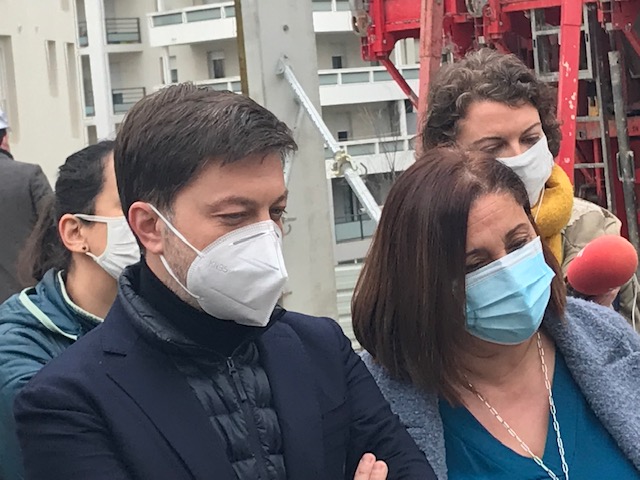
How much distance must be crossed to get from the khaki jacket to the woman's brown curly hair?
1.22 feet

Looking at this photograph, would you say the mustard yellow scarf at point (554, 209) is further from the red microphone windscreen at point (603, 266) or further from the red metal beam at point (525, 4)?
the red metal beam at point (525, 4)

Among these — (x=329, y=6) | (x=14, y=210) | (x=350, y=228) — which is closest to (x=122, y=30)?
(x=329, y=6)

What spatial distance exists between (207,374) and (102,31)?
29269 millimetres

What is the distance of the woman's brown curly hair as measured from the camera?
9.89 feet

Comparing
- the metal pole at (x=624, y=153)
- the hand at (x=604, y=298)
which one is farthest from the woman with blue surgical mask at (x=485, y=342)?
the metal pole at (x=624, y=153)

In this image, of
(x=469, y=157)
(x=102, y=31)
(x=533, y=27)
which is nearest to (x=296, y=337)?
(x=469, y=157)

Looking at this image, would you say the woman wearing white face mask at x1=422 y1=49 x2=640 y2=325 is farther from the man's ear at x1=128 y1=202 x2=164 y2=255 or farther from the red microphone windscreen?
the man's ear at x1=128 y1=202 x2=164 y2=255

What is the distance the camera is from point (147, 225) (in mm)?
2021

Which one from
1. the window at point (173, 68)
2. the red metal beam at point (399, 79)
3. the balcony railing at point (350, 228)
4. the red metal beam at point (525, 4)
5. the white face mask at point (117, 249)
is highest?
the window at point (173, 68)

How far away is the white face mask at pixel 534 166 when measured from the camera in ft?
9.56

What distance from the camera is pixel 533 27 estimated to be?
630 cm

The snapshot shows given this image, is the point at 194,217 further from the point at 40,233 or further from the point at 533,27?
the point at 533,27

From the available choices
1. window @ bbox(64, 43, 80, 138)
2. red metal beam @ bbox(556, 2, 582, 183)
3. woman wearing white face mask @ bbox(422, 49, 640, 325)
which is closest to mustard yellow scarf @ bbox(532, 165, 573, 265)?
woman wearing white face mask @ bbox(422, 49, 640, 325)

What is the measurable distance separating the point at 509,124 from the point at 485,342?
792 mm
